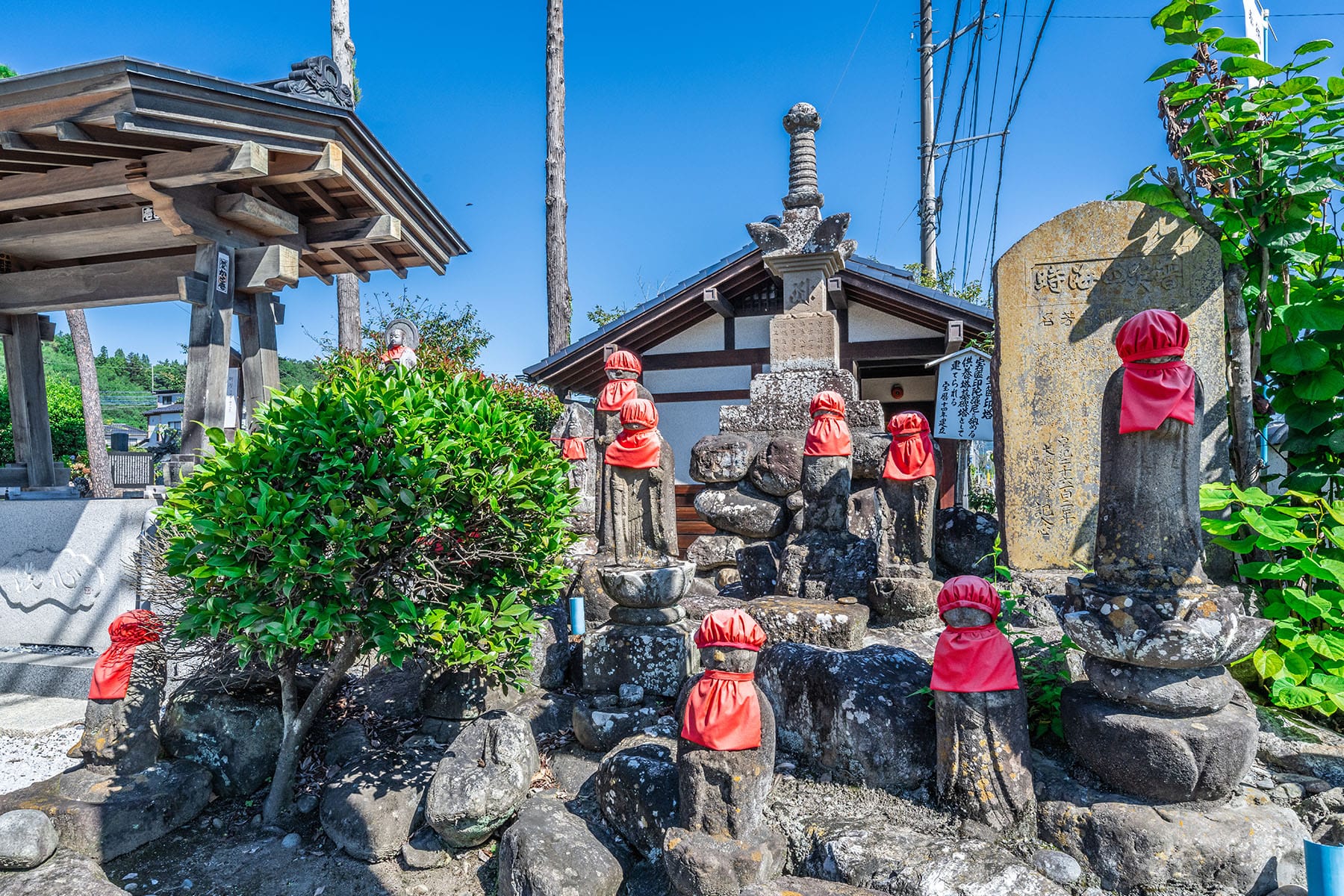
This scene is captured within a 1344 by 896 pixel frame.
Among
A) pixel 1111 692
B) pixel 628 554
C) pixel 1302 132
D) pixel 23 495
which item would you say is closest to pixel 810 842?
pixel 1111 692

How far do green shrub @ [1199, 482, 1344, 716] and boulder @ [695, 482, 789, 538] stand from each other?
11.7 feet

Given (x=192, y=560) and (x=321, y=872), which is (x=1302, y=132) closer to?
(x=192, y=560)

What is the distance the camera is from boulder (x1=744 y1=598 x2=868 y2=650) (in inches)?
172

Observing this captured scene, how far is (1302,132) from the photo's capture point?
11.9 feet

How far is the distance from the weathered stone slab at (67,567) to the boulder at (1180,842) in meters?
6.67

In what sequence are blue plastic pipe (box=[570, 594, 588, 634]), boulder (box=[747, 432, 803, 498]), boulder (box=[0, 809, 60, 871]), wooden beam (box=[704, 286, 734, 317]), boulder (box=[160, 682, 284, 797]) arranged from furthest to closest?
wooden beam (box=[704, 286, 734, 317]) < boulder (box=[747, 432, 803, 498]) < blue plastic pipe (box=[570, 594, 588, 634]) < boulder (box=[160, 682, 284, 797]) < boulder (box=[0, 809, 60, 871])

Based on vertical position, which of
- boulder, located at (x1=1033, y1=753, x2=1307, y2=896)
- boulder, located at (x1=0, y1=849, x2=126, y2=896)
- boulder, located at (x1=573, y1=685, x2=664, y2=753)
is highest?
boulder, located at (x1=1033, y1=753, x2=1307, y2=896)

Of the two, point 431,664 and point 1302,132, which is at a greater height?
point 1302,132

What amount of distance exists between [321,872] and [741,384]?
838 centimetres

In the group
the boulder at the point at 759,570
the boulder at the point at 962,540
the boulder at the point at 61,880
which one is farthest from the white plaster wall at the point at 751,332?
the boulder at the point at 61,880

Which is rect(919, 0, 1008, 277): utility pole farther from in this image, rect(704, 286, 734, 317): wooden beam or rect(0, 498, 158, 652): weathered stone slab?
rect(0, 498, 158, 652): weathered stone slab

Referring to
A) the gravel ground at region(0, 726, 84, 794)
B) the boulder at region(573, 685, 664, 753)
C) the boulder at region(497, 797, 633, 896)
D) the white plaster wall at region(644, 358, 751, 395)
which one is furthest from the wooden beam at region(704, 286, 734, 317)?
the gravel ground at region(0, 726, 84, 794)

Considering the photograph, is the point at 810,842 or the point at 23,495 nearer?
the point at 810,842

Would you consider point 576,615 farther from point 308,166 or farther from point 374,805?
point 308,166
